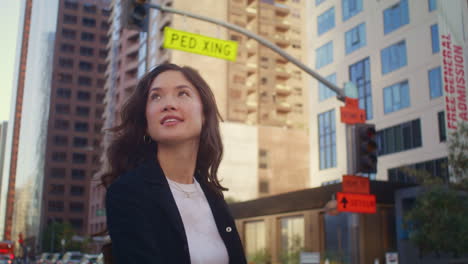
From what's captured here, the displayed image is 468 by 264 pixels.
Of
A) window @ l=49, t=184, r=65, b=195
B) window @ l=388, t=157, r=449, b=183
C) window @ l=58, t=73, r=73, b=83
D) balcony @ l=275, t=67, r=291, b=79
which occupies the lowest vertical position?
window @ l=388, t=157, r=449, b=183

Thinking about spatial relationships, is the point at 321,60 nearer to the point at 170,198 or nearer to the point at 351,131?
the point at 351,131

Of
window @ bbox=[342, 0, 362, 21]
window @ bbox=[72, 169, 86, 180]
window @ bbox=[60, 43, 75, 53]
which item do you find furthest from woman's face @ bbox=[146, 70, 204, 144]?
window @ bbox=[60, 43, 75, 53]

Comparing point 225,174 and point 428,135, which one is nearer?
point 428,135

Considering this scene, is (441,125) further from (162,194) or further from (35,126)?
(35,126)

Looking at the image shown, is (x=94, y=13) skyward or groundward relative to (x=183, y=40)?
skyward

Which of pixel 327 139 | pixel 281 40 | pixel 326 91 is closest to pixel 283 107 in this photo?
pixel 281 40

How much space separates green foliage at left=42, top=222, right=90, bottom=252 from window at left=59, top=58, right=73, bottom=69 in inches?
1681

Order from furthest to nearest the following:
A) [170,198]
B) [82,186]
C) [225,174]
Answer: [82,186] → [225,174] → [170,198]

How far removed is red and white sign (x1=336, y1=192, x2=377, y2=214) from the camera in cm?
1042

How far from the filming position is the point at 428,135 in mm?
40688

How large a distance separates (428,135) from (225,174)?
113 ft

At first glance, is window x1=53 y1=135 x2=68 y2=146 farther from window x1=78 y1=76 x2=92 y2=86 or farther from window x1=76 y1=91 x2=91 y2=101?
window x1=78 y1=76 x2=92 y2=86

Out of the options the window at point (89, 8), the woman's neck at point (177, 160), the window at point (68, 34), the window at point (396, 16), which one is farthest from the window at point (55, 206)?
the woman's neck at point (177, 160)

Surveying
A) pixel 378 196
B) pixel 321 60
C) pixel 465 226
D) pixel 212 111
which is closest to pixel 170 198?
pixel 212 111
